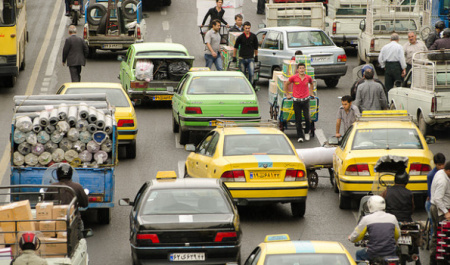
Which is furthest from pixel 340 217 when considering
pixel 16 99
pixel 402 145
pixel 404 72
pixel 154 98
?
pixel 154 98

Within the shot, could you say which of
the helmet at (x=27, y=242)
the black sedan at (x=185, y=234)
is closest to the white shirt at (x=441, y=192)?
the black sedan at (x=185, y=234)

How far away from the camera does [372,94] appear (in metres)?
19.7

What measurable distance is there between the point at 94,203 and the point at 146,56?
36.6 ft

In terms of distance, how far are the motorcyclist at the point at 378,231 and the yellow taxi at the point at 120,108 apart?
9711 mm

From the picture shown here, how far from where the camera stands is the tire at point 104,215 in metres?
15.5

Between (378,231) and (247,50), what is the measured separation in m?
15.7

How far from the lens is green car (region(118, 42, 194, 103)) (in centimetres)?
2552

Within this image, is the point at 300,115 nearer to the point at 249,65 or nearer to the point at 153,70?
the point at 249,65

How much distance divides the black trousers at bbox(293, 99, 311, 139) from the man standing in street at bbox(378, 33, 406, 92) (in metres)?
3.44

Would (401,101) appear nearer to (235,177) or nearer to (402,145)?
(402,145)

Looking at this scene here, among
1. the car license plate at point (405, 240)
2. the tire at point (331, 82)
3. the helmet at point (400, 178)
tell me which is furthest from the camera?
the tire at point (331, 82)

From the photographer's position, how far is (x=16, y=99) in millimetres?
16156

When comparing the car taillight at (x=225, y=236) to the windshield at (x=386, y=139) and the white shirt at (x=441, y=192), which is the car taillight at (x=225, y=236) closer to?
the white shirt at (x=441, y=192)

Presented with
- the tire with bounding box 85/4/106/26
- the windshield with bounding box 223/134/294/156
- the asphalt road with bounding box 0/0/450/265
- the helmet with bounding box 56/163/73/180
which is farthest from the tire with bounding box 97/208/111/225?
the tire with bounding box 85/4/106/26
